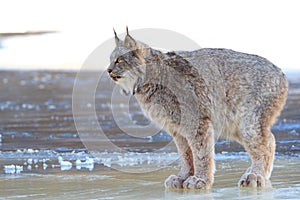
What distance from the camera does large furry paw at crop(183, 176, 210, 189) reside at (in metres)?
6.94

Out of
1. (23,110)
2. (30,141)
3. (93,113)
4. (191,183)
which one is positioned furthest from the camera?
(23,110)

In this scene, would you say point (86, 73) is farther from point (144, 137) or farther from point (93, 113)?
point (144, 137)

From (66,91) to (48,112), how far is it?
18.6 ft

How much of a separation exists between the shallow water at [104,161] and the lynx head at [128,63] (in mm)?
961

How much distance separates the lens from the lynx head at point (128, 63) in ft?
23.0

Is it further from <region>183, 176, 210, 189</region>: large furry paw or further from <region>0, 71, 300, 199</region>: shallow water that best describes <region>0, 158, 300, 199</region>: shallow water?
<region>183, 176, 210, 189</region>: large furry paw

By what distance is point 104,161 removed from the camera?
30.1ft

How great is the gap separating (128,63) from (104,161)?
2435mm

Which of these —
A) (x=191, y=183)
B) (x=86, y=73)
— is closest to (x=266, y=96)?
(x=191, y=183)

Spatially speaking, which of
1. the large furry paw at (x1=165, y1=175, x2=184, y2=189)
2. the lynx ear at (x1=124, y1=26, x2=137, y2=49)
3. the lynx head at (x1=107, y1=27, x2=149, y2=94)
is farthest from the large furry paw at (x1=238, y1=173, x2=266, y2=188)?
the lynx ear at (x1=124, y1=26, x2=137, y2=49)

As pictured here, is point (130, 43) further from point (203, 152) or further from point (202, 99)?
point (203, 152)

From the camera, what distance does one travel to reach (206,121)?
23.2ft

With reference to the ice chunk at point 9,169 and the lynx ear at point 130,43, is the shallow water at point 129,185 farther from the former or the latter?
the lynx ear at point 130,43

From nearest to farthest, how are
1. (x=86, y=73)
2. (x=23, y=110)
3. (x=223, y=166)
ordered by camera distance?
(x=223, y=166) < (x=23, y=110) < (x=86, y=73)
